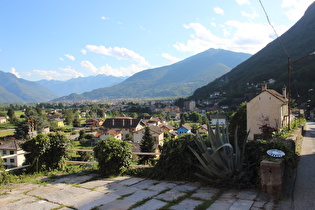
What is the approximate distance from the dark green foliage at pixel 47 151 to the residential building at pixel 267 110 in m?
15.6

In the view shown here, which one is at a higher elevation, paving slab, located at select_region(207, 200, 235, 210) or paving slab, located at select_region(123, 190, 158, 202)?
paving slab, located at select_region(207, 200, 235, 210)

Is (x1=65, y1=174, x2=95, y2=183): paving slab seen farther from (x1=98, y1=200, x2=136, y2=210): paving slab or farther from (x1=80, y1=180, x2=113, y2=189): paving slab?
(x1=98, y1=200, x2=136, y2=210): paving slab

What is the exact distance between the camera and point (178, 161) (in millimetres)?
5691

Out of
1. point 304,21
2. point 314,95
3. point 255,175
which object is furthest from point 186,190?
point 304,21

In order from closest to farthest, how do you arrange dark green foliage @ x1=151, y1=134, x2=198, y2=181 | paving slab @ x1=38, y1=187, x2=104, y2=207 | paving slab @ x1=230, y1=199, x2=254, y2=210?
paving slab @ x1=230, y1=199, x2=254, y2=210 → paving slab @ x1=38, y1=187, x2=104, y2=207 → dark green foliage @ x1=151, y1=134, x2=198, y2=181

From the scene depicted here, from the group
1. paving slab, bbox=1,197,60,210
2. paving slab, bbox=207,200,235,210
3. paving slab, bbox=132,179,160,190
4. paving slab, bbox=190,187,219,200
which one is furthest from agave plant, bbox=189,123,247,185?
paving slab, bbox=1,197,60,210

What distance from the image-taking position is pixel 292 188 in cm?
485

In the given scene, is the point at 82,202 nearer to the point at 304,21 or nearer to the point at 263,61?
the point at 263,61

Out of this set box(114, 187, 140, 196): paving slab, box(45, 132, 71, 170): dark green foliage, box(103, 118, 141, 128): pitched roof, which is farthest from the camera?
box(103, 118, 141, 128): pitched roof

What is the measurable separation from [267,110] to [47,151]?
18.1 meters

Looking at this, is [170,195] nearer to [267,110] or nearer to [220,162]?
[220,162]

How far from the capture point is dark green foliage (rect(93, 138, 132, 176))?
6.09 metres

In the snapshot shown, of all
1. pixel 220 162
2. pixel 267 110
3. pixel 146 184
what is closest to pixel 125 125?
pixel 267 110

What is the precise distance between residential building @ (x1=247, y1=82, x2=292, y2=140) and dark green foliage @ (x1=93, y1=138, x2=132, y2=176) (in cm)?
1499
